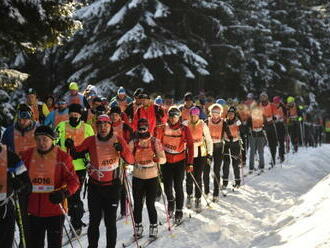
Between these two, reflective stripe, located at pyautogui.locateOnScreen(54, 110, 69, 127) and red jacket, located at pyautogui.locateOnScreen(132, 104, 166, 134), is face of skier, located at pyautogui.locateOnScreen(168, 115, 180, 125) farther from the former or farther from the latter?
reflective stripe, located at pyautogui.locateOnScreen(54, 110, 69, 127)

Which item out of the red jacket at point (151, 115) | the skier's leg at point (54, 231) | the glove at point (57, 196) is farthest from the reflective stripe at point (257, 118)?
the glove at point (57, 196)

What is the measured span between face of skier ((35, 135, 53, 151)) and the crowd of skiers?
13 millimetres

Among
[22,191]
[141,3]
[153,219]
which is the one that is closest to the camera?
[22,191]

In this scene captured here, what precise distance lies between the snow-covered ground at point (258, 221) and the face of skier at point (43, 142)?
2.74 meters

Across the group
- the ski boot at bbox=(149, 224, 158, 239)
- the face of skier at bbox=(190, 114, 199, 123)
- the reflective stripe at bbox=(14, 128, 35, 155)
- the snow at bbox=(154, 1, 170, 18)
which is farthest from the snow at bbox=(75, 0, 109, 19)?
the ski boot at bbox=(149, 224, 158, 239)

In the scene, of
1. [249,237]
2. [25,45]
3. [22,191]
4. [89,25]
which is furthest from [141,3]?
[22,191]

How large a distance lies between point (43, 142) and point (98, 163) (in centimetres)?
129

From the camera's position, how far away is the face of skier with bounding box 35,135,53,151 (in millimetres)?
6570

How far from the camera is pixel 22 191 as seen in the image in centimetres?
610

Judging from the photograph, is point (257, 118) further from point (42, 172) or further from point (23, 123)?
point (42, 172)

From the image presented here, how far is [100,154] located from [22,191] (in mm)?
1775

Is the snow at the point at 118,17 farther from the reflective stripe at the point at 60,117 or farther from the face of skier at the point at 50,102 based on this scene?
the reflective stripe at the point at 60,117

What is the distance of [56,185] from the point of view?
263 inches

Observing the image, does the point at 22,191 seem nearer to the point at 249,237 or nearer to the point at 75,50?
the point at 249,237
